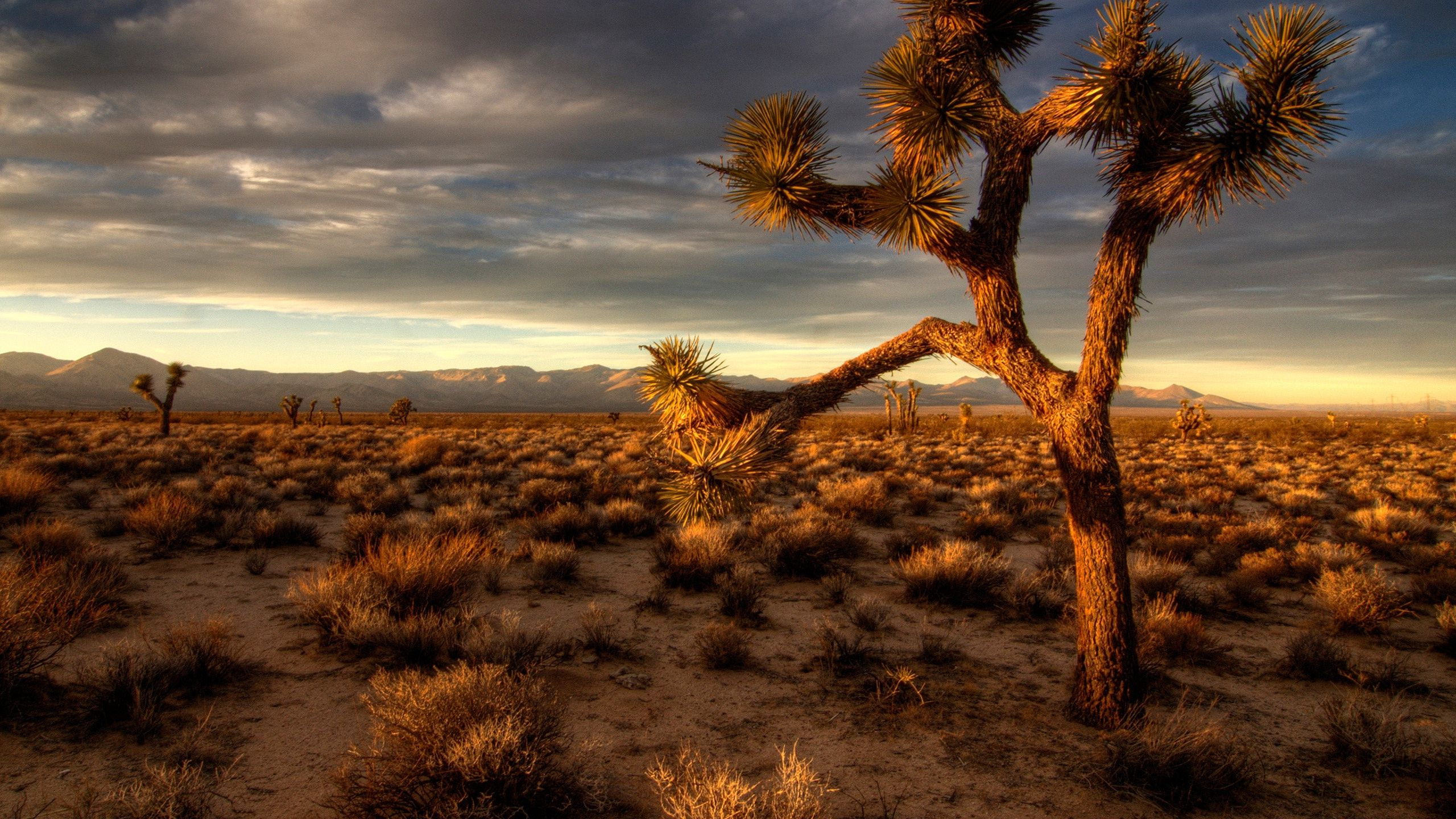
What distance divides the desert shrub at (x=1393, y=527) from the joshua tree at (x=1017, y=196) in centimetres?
1074

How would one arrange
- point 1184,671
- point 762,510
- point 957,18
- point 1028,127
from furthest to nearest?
point 762,510 → point 1184,671 → point 957,18 → point 1028,127

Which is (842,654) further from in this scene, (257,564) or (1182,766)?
(257,564)

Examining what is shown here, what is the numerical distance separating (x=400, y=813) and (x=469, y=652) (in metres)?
1.99

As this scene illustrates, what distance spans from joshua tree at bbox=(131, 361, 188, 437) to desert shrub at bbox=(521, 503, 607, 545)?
95.0 ft

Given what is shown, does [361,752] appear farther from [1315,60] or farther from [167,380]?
[167,380]

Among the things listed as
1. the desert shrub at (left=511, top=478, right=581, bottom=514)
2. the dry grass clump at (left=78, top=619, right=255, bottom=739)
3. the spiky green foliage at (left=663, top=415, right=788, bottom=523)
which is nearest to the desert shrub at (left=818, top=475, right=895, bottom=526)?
the desert shrub at (left=511, top=478, right=581, bottom=514)

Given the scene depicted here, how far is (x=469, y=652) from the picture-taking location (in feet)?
18.0

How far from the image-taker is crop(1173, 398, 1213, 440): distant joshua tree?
3969 centimetres

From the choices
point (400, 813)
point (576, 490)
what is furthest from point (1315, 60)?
point (576, 490)

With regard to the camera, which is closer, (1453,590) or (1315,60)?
(1315,60)

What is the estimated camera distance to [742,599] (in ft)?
25.0

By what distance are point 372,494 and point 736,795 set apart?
12909 mm

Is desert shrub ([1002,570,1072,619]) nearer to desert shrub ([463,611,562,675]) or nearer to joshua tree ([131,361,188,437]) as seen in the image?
desert shrub ([463,611,562,675])

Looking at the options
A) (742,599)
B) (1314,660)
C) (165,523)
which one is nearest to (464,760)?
(742,599)
